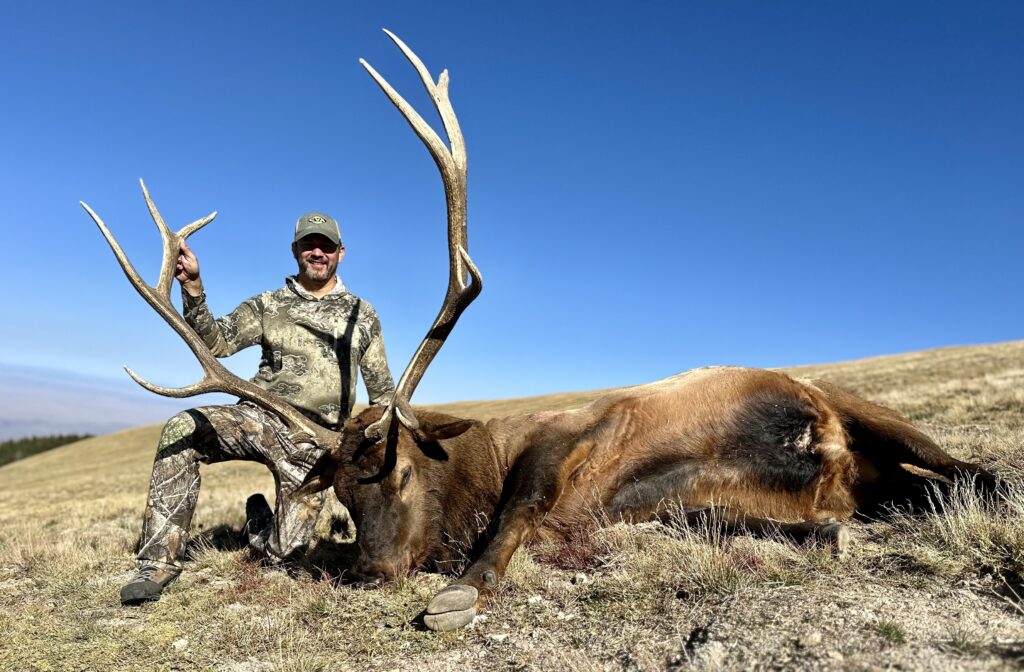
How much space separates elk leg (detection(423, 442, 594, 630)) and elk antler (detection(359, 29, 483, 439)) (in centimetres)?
83

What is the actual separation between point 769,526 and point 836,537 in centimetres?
58

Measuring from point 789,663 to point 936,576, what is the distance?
3.73ft

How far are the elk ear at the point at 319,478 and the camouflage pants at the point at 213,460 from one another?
34 cm

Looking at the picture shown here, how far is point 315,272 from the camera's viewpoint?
6.17 m

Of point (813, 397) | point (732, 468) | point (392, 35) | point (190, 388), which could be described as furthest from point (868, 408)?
point (190, 388)

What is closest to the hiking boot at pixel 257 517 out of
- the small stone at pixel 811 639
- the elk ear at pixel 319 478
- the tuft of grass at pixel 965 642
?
the elk ear at pixel 319 478

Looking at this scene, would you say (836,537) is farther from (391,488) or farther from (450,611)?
(391,488)

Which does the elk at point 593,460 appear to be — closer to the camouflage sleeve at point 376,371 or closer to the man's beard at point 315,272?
the camouflage sleeve at point 376,371

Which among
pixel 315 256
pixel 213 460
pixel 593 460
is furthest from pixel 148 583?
pixel 593 460

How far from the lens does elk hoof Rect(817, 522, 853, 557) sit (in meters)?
3.46

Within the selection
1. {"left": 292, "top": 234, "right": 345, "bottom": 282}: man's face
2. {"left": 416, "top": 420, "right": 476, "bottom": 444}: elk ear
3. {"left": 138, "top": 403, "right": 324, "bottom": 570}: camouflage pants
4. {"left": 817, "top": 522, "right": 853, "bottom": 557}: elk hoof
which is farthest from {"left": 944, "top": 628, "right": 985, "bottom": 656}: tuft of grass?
{"left": 292, "top": 234, "right": 345, "bottom": 282}: man's face

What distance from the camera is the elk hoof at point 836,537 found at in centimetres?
346

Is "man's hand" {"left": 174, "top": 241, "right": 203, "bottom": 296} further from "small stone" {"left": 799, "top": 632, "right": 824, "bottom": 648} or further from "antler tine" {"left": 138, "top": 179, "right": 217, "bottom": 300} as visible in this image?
"small stone" {"left": 799, "top": 632, "right": 824, "bottom": 648}

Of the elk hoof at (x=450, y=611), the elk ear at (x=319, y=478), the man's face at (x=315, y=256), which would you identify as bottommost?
the elk hoof at (x=450, y=611)
